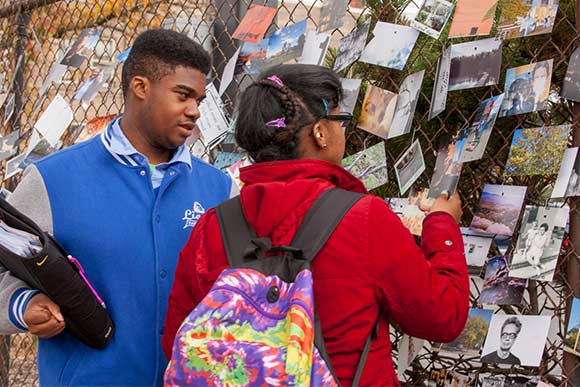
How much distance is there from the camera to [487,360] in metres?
2.12

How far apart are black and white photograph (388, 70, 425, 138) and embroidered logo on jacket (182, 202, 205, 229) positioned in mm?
630

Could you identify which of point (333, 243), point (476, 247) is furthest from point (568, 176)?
point (333, 243)

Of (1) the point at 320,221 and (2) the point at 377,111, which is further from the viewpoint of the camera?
(2) the point at 377,111

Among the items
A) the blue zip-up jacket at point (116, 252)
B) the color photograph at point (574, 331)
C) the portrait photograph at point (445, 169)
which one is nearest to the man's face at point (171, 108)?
the blue zip-up jacket at point (116, 252)

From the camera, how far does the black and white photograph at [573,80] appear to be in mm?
2010

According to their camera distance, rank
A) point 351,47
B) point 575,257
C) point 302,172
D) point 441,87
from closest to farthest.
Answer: point 302,172 → point 575,257 → point 441,87 → point 351,47

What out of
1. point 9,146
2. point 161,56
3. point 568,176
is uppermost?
point 161,56

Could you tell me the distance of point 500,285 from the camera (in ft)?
7.04

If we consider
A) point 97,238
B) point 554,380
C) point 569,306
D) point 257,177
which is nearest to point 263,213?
point 257,177

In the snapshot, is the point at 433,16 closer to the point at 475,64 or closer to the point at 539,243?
the point at 475,64

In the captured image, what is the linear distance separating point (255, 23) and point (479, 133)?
1039 mm

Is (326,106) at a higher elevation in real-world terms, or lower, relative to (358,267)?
higher

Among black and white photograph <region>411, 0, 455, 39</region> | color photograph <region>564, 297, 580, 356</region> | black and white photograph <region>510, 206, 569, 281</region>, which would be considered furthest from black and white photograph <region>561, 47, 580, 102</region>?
color photograph <region>564, 297, 580, 356</region>

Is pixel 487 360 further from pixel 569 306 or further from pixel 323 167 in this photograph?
pixel 323 167
